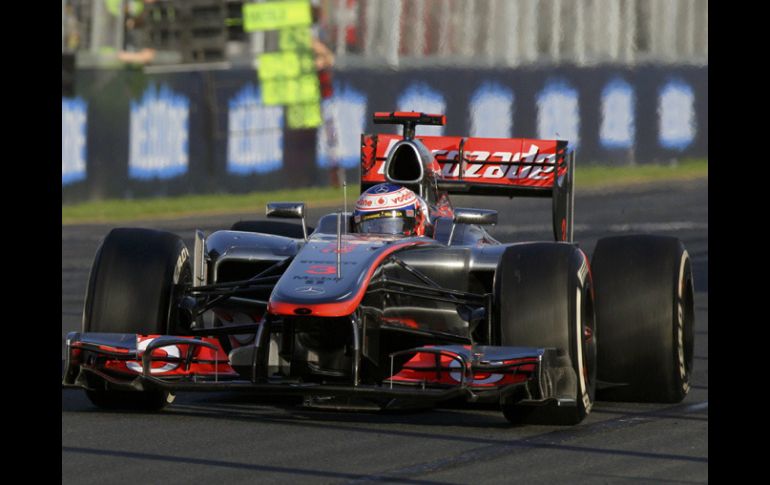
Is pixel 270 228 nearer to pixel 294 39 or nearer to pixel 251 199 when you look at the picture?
pixel 251 199

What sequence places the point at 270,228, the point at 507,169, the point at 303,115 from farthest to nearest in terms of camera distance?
the point at 303,115, the point at 270,228, the point at 507,169

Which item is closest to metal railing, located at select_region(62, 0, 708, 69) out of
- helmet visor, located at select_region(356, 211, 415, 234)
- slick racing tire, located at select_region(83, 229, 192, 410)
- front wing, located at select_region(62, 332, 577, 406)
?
helmet visor, located at select_region(356, 211, 415, 234)

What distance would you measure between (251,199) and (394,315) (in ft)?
54.0

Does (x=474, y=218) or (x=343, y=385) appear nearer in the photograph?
(x=343, y=385)

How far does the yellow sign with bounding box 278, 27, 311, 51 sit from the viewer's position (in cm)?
2583

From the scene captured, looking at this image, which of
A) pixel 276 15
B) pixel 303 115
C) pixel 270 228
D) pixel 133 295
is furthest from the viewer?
pixel 276 15

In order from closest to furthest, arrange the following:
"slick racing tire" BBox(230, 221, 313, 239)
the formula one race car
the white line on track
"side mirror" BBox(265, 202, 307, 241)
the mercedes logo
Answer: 1. the formula one race car
2. the mercedes logo
3. the white line on track
4. "side mirror" BBox(265, 202, 307, 241)
5. "slick racing tire" BBox(230, 221, 313, 239)

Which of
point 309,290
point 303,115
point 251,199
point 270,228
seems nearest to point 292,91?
point 303,115

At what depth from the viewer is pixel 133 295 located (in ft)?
29.6

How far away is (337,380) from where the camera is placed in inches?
338

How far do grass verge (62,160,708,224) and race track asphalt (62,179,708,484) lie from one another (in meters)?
13.2

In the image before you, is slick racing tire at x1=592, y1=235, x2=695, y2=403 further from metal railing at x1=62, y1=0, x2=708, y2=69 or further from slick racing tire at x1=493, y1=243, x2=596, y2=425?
metal railing at x1=62, y1=0, x2=708, y2=69

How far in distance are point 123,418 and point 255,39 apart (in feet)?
59.9
